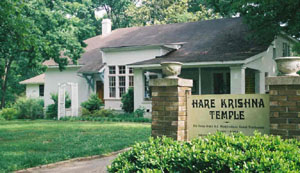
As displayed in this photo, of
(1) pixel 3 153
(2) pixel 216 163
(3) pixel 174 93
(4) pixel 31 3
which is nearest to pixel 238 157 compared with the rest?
(2) pixel 216 163

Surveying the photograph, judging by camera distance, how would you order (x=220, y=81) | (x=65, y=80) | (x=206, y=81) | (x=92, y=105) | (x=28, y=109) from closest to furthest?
(x=220, y=81)
(x=206, y=81)
(x=92, y=105)
(x=28, y=109)
(x=65, y=80)

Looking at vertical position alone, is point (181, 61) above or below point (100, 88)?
above

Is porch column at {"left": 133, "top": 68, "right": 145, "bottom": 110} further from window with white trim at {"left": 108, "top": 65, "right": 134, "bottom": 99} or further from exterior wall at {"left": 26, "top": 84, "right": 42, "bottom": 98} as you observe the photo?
exterior wall at {"left": 26, "top": 84, "right": 42, "bottom": 98}

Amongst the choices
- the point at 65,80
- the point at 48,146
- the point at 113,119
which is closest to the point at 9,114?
the point at 65,80

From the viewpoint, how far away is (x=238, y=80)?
1744 cm

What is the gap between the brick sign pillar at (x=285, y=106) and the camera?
5.32m

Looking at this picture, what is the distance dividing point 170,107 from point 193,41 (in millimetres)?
16611

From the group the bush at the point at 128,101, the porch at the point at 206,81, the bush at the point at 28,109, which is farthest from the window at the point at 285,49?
the bush at the point at 28,109

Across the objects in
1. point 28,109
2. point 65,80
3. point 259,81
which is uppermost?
point 65,80

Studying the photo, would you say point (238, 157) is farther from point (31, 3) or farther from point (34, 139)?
point (31, 3)

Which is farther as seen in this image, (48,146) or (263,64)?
(263,64)

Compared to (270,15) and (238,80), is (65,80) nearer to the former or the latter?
(238,80)

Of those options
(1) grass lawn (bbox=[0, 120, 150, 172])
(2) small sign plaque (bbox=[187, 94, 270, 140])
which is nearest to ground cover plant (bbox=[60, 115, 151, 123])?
(1) grass lawn (bbox=[0, 120, 150, 172])

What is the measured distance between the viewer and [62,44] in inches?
750
